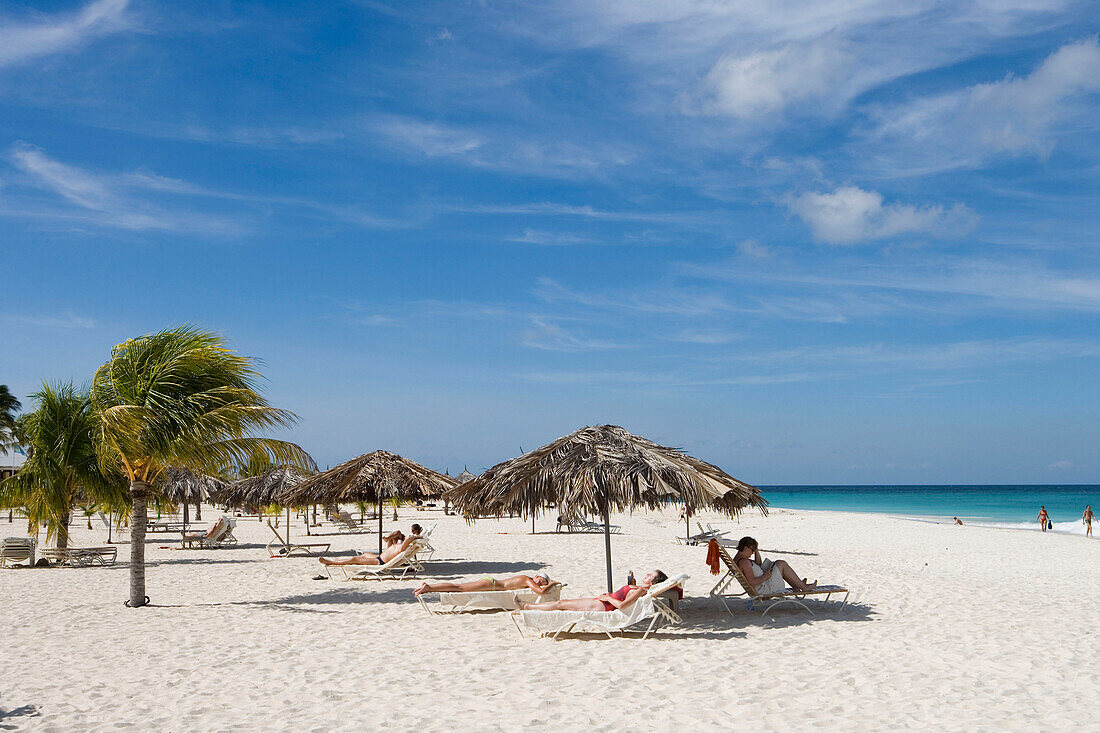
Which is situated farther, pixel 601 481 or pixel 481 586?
pixel 481 586

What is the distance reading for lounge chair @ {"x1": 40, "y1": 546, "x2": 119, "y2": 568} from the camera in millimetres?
14227

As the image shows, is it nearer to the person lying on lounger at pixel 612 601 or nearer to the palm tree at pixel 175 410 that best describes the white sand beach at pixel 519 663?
the person lying on lounger at pixel 612 601

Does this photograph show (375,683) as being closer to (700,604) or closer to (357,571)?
(700,604)

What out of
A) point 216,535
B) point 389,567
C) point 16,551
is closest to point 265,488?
point 216,535

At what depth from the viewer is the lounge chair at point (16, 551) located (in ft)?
45.8

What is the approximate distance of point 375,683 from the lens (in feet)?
18.7

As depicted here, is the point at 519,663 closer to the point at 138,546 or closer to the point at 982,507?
the point at 138,546

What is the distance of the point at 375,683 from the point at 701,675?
2383 millimetres

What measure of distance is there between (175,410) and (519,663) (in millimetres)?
5270

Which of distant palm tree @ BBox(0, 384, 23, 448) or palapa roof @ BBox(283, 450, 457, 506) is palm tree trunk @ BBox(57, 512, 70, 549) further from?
distant palm tree @ BBox(0, 384, 23, 448)

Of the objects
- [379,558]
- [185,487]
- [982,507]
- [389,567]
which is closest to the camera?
[389,567]

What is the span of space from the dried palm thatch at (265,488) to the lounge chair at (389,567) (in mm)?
5441

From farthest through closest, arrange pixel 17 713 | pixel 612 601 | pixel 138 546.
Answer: pixel 138 546 < pixel 612 601 < pixel 17 713

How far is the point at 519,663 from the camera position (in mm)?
6352
